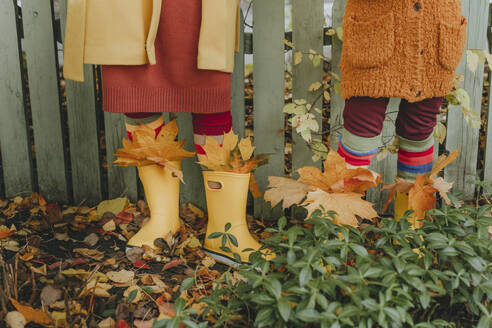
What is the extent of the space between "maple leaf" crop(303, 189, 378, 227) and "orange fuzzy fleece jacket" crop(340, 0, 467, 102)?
36 cm

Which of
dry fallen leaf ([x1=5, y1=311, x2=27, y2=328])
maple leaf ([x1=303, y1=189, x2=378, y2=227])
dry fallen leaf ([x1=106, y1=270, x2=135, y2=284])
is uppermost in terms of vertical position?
maple leaf ([x1=303, y1=189, x2=378, y2=227])

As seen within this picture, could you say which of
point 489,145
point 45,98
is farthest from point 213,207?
point 489,145

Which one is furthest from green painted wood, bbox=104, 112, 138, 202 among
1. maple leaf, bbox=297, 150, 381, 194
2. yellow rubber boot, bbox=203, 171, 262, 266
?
maple leaf, bbox=297, 150, 381, 194

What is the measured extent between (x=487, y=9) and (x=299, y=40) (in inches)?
34.4

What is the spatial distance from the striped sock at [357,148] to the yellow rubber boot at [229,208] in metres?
0.42

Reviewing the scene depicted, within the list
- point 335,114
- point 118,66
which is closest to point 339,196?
point 335,114

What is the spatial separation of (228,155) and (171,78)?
1.21 feet

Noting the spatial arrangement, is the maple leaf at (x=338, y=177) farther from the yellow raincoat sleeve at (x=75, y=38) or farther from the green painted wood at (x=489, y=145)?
the green painted wood at (x=489, y=145)

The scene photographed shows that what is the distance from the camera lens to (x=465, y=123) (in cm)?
208

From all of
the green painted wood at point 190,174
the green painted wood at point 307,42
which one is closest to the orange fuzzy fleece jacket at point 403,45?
the green painted wood at point 307,42

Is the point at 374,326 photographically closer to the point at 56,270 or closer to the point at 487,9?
the point at 56,270

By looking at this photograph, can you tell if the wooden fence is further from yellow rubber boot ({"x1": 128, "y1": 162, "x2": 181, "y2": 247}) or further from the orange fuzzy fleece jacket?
the orange fuzzy fleece jacket

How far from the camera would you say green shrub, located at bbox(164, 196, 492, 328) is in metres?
1.00

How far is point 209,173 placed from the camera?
1.69 meters
